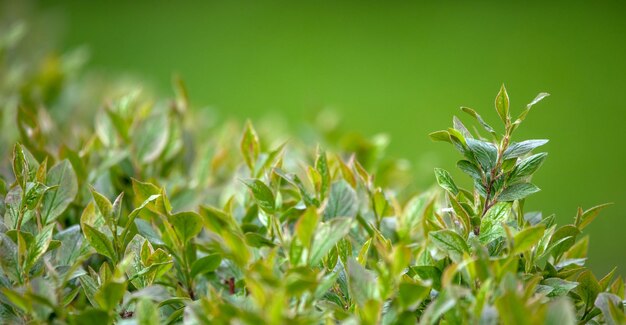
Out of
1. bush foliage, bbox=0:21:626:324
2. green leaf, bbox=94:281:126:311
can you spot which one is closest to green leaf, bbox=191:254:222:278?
bush foliage, bbox=0:21:626:324

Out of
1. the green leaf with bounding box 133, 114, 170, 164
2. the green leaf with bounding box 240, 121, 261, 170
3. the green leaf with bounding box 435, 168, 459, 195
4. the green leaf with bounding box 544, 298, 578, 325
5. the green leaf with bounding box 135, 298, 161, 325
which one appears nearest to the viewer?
the green leaf with bounding box 544, 298, 578, 325

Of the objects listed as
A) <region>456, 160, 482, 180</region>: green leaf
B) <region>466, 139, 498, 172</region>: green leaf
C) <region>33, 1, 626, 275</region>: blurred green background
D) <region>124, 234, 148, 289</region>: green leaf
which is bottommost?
<region>33, 1, 626, 275</region>: blurred green background

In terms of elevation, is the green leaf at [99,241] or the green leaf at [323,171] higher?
the green leaf at [323,171]

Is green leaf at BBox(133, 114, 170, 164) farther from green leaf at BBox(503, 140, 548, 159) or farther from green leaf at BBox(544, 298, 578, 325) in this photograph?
green leaf at BBox(544, 298, 578, 325)

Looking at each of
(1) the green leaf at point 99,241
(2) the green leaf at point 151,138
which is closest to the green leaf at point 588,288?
(1) the green leaf at point 99,241

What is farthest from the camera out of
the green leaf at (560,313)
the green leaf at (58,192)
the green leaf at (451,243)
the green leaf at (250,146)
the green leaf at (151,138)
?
the green leaf at (151,138)

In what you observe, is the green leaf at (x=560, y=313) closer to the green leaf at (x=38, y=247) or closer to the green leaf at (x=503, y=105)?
the green leaf at (x=503, y=105)

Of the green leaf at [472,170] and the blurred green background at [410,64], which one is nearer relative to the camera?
the green leaf at [472,170]
